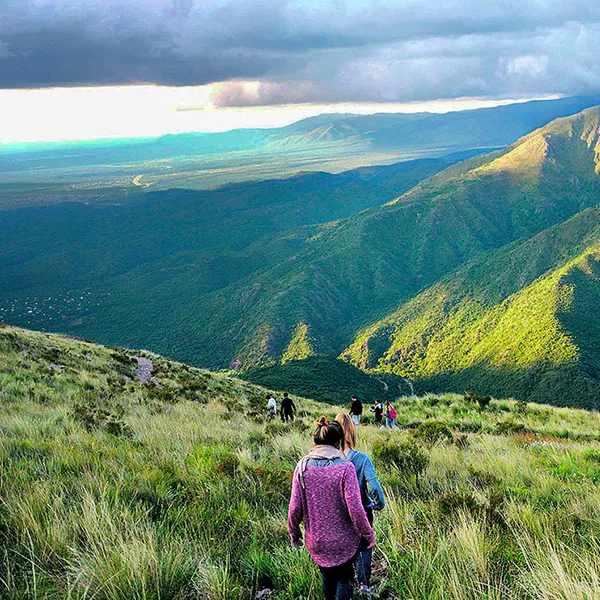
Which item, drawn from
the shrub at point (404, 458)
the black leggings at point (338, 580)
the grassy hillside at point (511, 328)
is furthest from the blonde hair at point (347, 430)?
the grassy hillside at point (511, 328)

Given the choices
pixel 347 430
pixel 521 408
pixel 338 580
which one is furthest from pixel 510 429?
pixel 338 580

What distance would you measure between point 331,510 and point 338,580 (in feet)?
1.93

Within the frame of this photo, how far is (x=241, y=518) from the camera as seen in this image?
477 cm

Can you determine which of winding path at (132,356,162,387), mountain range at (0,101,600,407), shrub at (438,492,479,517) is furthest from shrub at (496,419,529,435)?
mountain range at (0,101,600,407)

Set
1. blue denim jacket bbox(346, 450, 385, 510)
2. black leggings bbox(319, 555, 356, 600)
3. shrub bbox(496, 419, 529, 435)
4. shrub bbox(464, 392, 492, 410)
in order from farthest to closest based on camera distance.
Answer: shrub bbox(464, 392, 492, 410)
shrub bbox(496, 419, 529, 435)
blue denim jacket bbox(346, 450, 385, 510)
black leggings bbox(319, 555, 356, 600)

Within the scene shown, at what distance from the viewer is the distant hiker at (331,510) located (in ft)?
10.9

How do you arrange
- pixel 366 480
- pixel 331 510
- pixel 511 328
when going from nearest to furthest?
pixel 331 510 < pixel 366 480 < pixel 511 328

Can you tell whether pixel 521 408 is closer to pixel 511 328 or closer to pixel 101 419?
pixel 101 419

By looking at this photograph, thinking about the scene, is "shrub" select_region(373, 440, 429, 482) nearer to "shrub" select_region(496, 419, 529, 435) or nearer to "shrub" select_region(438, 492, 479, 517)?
"shrub" select_region(438, 492, 479, 517)

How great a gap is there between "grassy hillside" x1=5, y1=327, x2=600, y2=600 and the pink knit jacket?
1.63 ft

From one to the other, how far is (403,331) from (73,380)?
125486mm

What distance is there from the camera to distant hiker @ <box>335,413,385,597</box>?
3812 millimetres

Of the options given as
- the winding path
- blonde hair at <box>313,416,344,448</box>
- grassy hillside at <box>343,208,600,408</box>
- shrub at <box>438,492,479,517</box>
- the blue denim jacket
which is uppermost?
blonde hair at <box>313,416,344,448</box>

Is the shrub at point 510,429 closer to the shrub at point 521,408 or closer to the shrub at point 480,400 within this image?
the shrub at point 521,408
